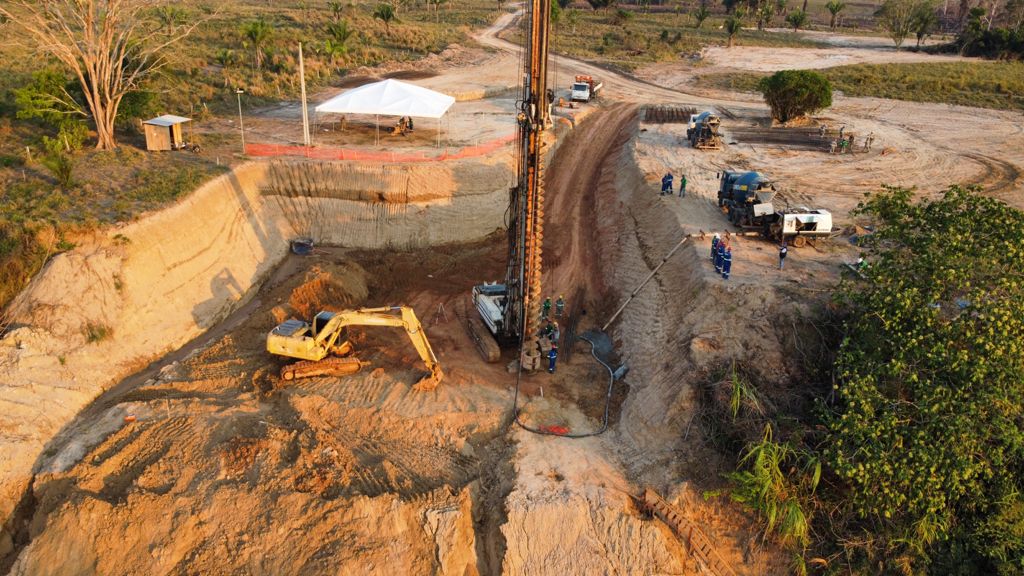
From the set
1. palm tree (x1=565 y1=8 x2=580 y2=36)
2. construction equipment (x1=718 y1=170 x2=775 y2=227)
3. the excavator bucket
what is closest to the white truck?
construction equipment (x1=718 y1=170 x2=775 y2=227)

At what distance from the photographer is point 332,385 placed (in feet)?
75.3

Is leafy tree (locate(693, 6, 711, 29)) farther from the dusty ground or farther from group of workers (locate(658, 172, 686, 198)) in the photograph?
group of workers (locate(658, 172, 686, 198))

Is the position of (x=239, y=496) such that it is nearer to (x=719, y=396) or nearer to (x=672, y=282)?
(x=719, y=396)

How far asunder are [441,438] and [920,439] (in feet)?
41.9

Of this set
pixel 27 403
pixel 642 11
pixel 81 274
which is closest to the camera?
pixel 27 403

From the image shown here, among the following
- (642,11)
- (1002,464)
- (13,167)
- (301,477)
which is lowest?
(301,477)

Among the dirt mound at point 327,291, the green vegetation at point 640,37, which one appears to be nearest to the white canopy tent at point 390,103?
the dirt mound at point 327,291

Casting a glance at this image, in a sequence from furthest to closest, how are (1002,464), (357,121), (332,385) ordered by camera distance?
(357,121) → (332,385) → (1002,464)

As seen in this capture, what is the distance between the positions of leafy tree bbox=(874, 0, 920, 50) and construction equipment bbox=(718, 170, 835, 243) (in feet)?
220

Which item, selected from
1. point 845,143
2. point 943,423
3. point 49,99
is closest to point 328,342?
point 943,423

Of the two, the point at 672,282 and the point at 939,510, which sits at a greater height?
the point at 672,282

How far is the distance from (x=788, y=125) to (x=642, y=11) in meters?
68.5

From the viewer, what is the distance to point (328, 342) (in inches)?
907

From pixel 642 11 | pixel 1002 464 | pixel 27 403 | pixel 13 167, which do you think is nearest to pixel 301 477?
pixel 27 403
